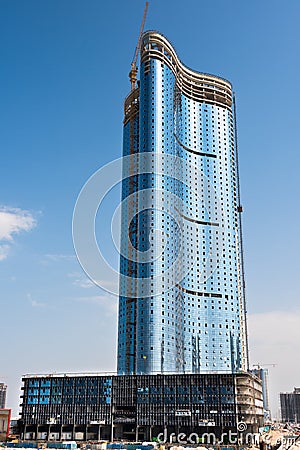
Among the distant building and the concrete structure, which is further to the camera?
the distant building

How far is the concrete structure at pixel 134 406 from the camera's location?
5207 inches

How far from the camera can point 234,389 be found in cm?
13300

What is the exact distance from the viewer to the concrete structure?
132250mm

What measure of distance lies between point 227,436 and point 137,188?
99.1m

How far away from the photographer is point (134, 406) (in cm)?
13775
